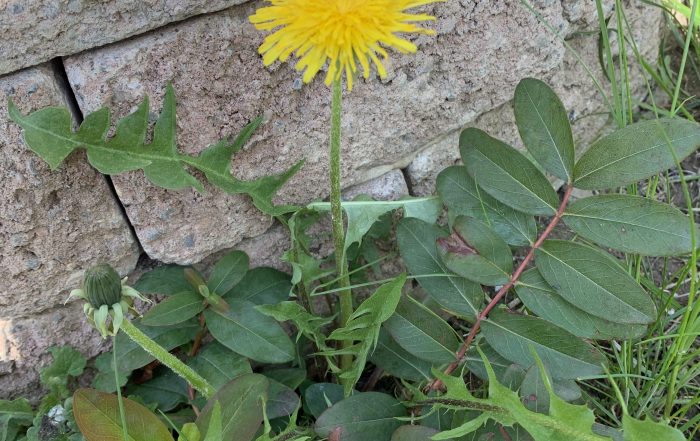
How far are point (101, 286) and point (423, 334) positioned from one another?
0.67 meters

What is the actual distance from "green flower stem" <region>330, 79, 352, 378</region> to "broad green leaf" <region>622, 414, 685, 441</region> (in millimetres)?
638

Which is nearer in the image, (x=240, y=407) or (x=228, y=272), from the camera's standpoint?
(x=240, y=407)

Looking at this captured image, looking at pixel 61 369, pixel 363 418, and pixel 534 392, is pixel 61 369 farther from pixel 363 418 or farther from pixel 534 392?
pixel 534 392

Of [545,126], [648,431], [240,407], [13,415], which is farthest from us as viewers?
[13,415]

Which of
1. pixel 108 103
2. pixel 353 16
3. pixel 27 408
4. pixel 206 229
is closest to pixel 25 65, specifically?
pixel 108 103

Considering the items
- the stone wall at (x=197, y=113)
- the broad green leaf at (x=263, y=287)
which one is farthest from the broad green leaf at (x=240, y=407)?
the stone wall at (x=197, y=113)

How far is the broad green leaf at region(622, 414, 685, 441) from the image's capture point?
3.51 feet

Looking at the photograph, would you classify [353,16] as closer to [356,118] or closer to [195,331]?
[356,118]

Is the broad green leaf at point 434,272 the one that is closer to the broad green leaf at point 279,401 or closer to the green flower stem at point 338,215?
the green flower stem at point 338,215

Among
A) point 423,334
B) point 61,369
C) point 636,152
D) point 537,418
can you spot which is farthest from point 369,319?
point 61,369

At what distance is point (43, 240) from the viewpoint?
4.88 ft

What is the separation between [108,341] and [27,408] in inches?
9.3

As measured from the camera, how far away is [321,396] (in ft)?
5.16

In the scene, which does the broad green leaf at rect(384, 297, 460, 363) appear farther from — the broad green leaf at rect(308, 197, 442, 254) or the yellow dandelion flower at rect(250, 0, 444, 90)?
the yellow dandelion flower at rect(250, 0, 444, 90)
